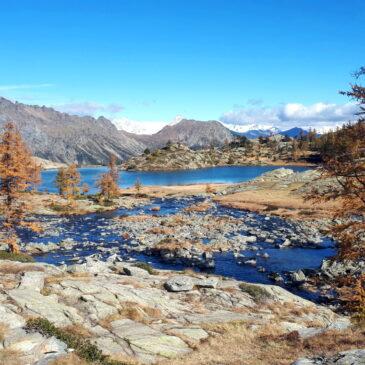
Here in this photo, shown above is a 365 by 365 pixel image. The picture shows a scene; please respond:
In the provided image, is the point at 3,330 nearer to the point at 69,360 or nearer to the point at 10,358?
the point at 10,358

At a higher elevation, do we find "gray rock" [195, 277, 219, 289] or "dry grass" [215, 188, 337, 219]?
"dry grass" [215, 188, 337, 219]

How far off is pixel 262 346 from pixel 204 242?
37.3 metres

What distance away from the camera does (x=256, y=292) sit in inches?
1252

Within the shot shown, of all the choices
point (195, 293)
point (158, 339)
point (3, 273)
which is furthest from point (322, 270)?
point (3, 273)

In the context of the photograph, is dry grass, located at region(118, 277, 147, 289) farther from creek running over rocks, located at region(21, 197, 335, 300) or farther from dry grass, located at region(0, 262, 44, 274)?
creek running over rocks, located at region(21, 197, 335, 300)

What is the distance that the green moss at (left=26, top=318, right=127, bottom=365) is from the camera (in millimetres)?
17156

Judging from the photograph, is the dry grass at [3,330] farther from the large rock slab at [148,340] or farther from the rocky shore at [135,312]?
the large rock slab at [148,340]

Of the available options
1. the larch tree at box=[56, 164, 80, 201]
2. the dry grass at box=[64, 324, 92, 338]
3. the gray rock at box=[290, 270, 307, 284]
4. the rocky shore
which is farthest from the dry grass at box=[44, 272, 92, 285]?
the larch tree at box=[56, 164, 80, 201]

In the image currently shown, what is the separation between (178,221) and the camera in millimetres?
74438

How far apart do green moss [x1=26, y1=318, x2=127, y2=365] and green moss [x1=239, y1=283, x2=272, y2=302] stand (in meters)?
15.5

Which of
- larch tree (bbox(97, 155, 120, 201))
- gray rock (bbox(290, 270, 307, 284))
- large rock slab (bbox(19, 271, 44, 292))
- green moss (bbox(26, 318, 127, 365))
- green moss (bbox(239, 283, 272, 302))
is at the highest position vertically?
larch tree (bbox(97, 155, 120, 201))

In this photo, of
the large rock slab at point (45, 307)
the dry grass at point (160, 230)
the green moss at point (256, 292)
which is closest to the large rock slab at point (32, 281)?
the large rock slab at point (45, 307)

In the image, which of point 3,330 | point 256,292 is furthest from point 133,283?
point 3,330

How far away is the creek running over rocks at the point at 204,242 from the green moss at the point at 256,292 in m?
6.68
